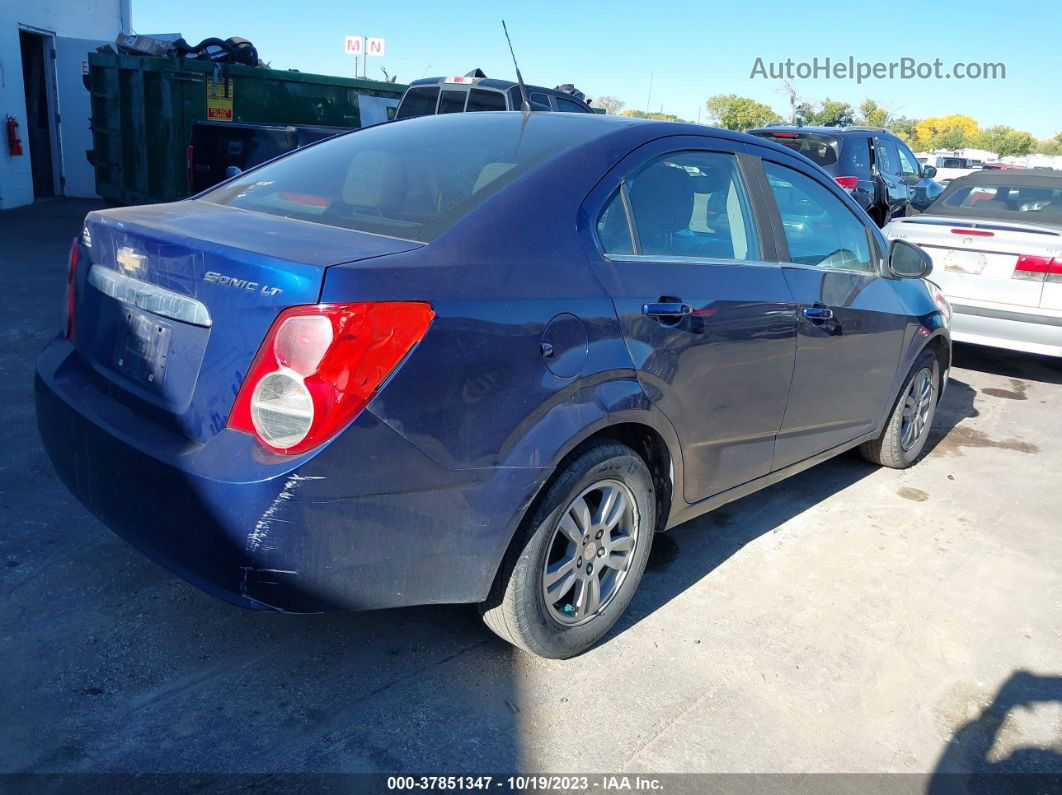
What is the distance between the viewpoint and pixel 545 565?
8.91ft

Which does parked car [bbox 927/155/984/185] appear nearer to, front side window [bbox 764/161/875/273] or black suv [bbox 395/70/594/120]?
black suv [bbox 395/70/594/120]

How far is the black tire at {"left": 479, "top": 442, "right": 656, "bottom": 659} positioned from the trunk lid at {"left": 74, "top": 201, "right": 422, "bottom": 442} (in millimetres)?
862

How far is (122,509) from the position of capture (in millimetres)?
2461

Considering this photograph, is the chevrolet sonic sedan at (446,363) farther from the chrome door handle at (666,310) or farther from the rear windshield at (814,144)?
the rear windshield at (814,144)

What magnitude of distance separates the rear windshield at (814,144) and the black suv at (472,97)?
2358 millimetres

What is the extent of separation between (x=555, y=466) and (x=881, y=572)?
76.8 inches

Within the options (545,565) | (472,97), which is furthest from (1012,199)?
(545,565)

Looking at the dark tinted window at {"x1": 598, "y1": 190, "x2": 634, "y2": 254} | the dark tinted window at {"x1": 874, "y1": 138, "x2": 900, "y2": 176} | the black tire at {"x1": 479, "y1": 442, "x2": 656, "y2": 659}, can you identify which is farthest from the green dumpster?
the black tire at {"x1": 479, "y1": 442, "x2": 656, "y2": 659}

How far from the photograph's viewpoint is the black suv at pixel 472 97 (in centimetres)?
886

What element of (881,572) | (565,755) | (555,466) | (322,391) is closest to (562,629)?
(565,755)

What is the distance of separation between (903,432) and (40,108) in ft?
46.7

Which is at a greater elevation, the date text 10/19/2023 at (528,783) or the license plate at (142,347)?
the license plate at (142,347)

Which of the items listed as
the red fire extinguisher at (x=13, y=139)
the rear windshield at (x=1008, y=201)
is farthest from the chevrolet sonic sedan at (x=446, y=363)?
the red fire extinguisher at (x=13, y=139)

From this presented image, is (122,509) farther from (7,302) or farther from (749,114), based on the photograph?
(749,114)
